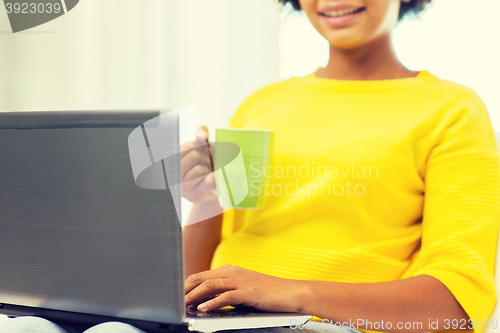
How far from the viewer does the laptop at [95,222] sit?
1.47ft

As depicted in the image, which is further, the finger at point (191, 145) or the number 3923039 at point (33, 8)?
the number 3923039 at point (33, 8)

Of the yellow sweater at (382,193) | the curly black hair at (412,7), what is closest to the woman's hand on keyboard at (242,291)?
the yellow sweater at (382,193)

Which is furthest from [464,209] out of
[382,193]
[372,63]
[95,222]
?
[95,222]

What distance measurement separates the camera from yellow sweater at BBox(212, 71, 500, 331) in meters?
0.78

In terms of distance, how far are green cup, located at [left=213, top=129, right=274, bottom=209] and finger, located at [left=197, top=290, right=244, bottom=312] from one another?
26 cm

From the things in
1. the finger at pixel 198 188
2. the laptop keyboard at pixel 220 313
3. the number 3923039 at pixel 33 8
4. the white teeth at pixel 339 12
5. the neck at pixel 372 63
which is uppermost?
the number 3923039 at pixel 33 8

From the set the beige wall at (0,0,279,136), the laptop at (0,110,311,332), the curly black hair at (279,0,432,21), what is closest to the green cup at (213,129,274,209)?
the laptop at (0,110,311,332)

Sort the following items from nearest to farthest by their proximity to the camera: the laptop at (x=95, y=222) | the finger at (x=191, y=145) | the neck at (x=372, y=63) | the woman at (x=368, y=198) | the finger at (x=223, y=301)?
1. the laptop at (x=95, y=222)
2. the finger at (x=223, y=301)
3. the woman at (x=368, y=198)
4. the finger at (x=191, y=145)
5. the neck at (x=372, y=63)

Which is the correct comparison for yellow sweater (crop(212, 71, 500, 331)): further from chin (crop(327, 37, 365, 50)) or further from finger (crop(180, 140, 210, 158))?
finger (crop(180, 140, 210, 158))

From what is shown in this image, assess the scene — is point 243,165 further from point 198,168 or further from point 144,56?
point 144,56

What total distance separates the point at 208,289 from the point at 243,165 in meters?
0.25

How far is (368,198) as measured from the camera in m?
0.88

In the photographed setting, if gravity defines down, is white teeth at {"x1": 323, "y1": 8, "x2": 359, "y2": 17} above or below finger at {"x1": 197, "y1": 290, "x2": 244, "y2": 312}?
above

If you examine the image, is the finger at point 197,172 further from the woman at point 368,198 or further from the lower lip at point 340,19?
the lower lip at point 340,19
